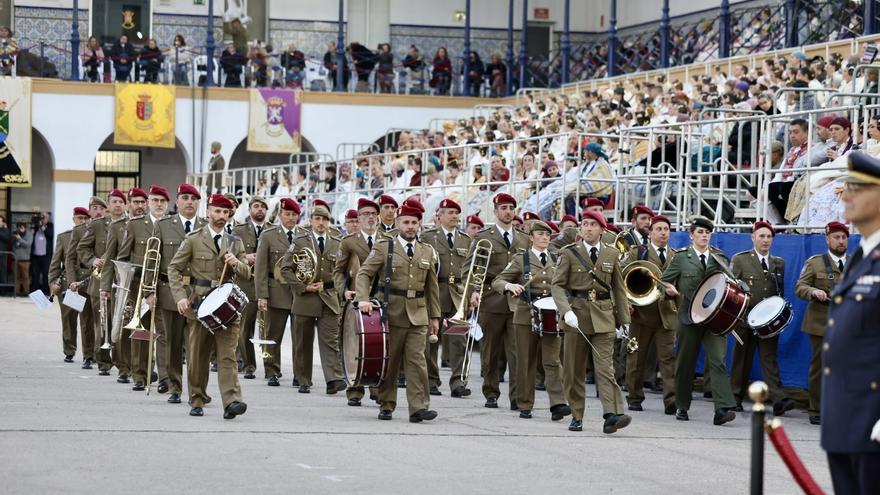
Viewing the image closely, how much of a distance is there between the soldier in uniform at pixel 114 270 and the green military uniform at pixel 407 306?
3.75 metres

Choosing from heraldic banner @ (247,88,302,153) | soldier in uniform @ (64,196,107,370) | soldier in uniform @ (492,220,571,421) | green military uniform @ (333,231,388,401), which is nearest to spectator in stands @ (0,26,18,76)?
heraldic banner @ (247,88,302,153)

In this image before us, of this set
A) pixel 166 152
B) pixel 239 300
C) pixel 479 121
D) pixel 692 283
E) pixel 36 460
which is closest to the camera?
pixel 36 460

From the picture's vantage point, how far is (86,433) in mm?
11383

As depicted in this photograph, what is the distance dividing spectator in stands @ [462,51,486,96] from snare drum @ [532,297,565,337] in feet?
88.0

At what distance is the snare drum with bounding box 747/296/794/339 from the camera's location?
48.6ft

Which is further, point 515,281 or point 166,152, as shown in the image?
point 166,152

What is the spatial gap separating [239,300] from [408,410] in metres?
1.99

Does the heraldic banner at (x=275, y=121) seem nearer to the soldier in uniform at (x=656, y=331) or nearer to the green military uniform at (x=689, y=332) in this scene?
the soldier in uniform at (x=656, y=331)

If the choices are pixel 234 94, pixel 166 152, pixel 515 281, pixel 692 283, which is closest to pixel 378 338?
pixel 515 281

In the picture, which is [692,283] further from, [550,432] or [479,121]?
[479,121]

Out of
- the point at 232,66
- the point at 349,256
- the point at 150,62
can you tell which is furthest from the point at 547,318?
the point at 232,66

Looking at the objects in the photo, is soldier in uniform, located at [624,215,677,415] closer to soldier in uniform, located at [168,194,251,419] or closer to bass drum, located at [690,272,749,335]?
bass drum, located at [690,272,749,335]

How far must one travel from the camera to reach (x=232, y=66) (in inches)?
1544

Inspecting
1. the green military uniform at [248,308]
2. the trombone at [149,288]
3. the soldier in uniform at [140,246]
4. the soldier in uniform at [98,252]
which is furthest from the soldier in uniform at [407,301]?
the soldier in uniform at [98,252]
